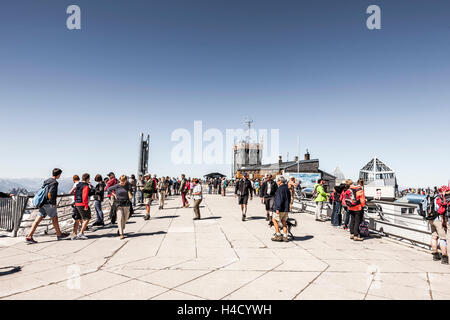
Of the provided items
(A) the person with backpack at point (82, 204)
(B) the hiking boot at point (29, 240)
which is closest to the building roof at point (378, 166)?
(A) the person with backpack at point (82, 204)

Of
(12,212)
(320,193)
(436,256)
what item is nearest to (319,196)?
(320,193)

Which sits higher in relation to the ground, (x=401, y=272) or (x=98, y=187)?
(x=98, y=187)

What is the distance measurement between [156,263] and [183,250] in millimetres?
1115

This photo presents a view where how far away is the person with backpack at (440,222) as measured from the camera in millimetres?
5395

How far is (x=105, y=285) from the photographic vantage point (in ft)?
12.7

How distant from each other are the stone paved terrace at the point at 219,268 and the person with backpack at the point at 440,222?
300 millimetres

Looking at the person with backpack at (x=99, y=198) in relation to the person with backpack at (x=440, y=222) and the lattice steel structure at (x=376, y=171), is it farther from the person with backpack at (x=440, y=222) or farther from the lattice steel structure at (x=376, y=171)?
the lattice steel structure at (x=376, y=171)

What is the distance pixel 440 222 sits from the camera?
5477 millimetres

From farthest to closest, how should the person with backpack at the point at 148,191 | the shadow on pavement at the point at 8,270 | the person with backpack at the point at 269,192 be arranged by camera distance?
the person with backpack at the point at 148,191, the person with backpack at the point at 269,192, the shadow on pavement at the point at 8,270

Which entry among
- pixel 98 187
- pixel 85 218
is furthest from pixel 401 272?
pixel 98 187

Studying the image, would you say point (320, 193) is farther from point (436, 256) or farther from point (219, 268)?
point (219, 268)

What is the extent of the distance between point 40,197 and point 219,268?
Result: 16.9ft
